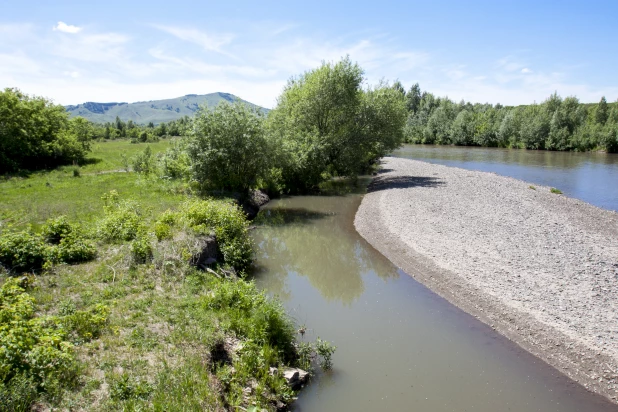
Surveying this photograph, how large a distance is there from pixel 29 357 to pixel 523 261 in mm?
17916

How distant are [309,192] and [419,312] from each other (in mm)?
24623

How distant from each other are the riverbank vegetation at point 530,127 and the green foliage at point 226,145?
59773 mm

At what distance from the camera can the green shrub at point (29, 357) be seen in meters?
6.83

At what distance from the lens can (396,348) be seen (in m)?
11.7

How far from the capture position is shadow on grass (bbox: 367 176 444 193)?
1508 inches

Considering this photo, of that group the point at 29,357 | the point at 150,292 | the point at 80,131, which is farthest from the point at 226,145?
the point at 80,131

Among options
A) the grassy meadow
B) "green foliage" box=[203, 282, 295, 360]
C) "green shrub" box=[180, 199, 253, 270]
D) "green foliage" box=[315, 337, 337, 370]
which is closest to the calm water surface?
"green shrub" box=[180, 199, 253, 270]

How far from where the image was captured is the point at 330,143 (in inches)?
1518

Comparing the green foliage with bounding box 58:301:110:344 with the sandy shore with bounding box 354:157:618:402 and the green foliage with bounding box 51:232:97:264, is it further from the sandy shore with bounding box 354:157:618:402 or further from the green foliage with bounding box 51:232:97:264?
the sandy shore with bounding box 354:157:618:402

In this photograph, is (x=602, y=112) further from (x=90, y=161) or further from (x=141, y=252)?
(x=141, y=252)

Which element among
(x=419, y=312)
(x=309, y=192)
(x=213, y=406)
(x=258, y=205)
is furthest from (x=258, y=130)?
(x=213, y=406)

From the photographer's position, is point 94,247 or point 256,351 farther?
Answer: point 94,247

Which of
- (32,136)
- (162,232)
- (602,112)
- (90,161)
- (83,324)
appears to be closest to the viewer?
(83,324)

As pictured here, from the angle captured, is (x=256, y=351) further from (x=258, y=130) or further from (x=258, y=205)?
(x=258, y=205)
